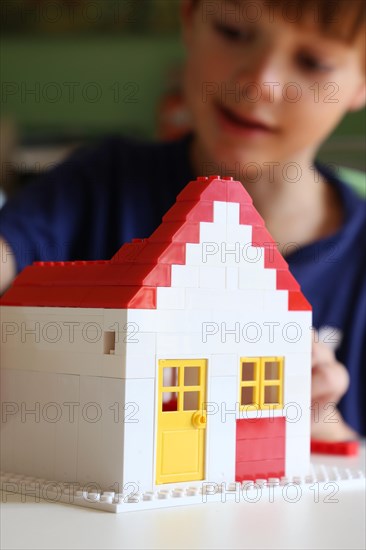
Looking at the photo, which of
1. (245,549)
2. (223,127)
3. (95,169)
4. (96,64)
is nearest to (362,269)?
(223,127)

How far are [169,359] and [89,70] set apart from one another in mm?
1809

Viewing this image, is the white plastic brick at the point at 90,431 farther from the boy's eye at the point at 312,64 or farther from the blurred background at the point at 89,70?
the blurred background at the point at 89,70

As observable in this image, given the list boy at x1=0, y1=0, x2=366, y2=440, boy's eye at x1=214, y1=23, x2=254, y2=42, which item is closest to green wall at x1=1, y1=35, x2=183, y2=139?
boy at x1=0, y1=0, x2=366, y2=440

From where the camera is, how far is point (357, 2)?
1064 millimetres

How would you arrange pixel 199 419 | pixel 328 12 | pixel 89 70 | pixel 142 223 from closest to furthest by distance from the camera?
pixel 199 419
pixel 328 12
pixel 142 223
pixel 89 70

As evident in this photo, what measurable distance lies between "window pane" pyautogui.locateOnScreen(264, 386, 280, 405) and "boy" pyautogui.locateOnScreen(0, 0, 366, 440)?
215mm

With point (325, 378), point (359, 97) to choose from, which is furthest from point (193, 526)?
point (359, 97)

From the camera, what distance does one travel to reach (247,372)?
71cm

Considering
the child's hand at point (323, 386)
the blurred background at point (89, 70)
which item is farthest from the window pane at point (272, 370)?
the blurred background at point (89, 70)

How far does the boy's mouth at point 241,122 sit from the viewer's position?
1.13 meters

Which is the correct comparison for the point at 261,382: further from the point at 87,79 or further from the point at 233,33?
the point at 87,79

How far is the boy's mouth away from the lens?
113cm

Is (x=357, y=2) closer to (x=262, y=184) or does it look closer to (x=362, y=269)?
(x=262, y=184)

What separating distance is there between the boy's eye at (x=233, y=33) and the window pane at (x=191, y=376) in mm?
596
